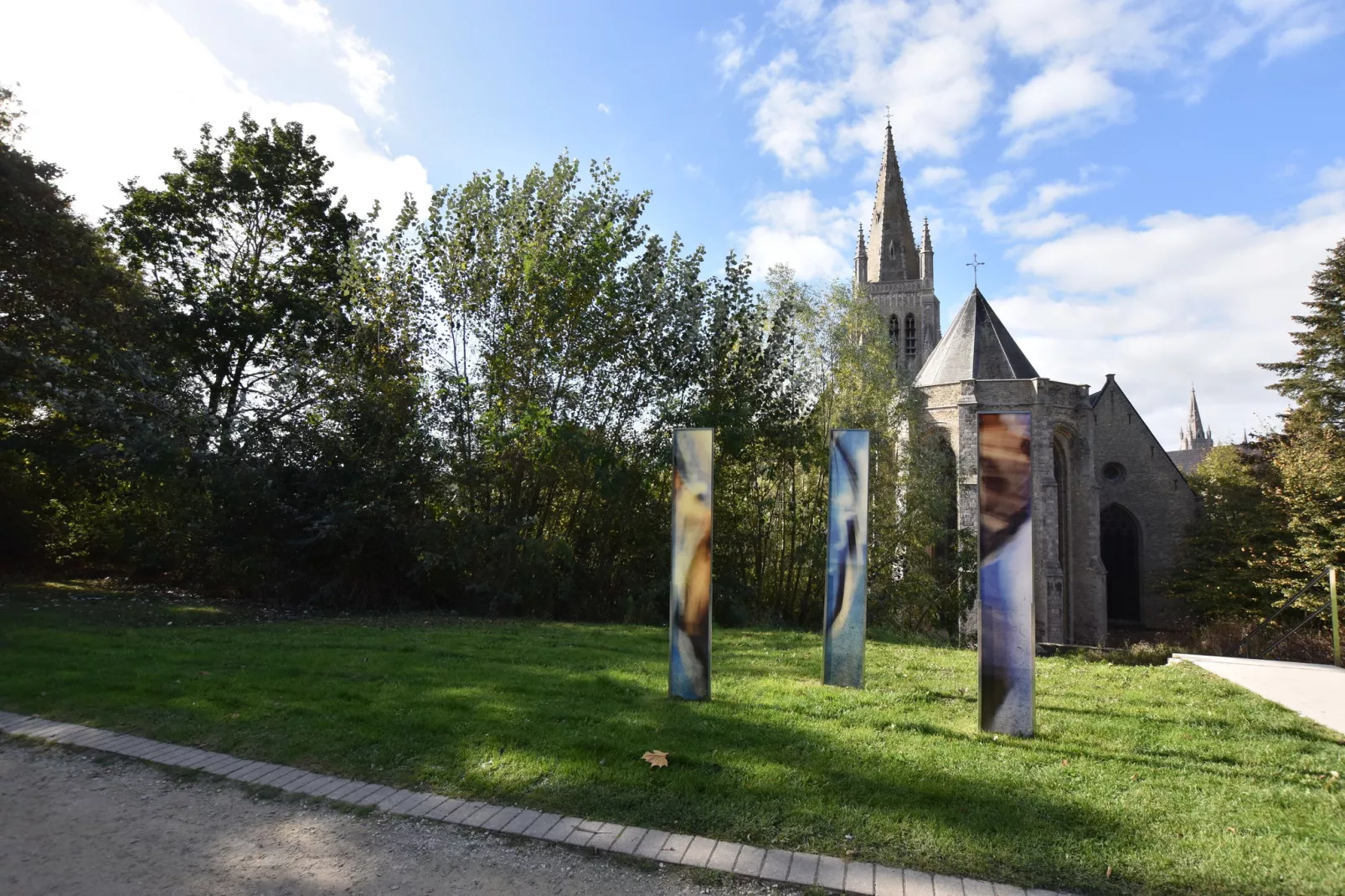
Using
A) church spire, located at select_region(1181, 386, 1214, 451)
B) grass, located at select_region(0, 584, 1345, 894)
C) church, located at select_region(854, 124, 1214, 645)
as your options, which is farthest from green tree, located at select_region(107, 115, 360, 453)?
church spire, located at select_region(1181, 386, 1214, 451)

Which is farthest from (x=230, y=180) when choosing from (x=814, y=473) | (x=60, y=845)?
(x=60, y=845)

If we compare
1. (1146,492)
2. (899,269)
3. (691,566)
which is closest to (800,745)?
(691,566)

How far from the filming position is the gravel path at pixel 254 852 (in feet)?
9.12

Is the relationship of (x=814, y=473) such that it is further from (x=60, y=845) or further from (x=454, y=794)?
(x=60, y=845)

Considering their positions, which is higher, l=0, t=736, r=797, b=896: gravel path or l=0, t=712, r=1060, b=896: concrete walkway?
l=0, t=712, r=1060, b=896: concrete walkway

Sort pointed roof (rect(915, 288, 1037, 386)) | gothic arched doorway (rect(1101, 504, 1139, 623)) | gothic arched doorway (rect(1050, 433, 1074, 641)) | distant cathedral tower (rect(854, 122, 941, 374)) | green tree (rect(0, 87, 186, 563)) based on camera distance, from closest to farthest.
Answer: green tree (rect(0, 87, 186, 563)), pointed roof (rect(915, 288, 1037, 386)), gothic arched doorway (rect(1050, 433, 1074, 641)), gothic arched doorway (rect(1101, 504, 1139, 623)), distant cathedral tower (rect(854, 122, 941, 374))

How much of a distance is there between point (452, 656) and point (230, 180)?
16341mm

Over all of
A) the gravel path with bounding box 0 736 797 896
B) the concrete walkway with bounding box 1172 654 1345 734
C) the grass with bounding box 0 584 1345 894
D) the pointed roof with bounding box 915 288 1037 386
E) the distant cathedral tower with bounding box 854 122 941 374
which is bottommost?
the gravel path with bounding box 0 736 797 896

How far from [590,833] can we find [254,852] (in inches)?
57.4

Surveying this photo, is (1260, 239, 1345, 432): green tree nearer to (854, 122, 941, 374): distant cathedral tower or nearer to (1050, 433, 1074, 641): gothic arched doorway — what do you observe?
(1050, 433, 1074, 641): gothic arched doorway

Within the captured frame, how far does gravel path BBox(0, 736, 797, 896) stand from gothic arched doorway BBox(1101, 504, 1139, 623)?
32052 mm

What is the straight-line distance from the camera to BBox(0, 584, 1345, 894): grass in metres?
3.04

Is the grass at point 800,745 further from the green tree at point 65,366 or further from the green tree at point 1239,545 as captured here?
the green tree at point 1239,545

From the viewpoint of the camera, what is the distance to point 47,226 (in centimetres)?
1243
